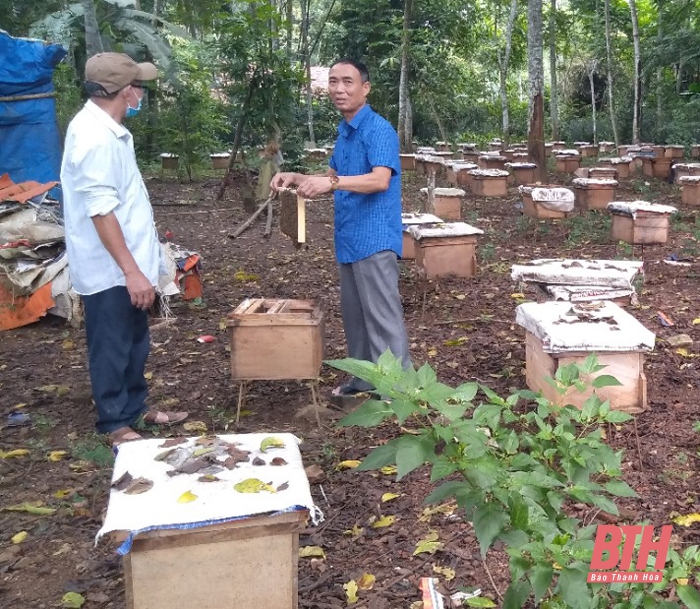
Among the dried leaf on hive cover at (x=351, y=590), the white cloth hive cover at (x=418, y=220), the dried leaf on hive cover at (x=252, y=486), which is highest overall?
the white cloth hive cover at (x=418, y=220)

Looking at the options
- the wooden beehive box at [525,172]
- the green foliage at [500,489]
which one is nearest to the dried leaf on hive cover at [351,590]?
the green foliage at [500,489]

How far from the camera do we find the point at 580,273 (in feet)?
16.0

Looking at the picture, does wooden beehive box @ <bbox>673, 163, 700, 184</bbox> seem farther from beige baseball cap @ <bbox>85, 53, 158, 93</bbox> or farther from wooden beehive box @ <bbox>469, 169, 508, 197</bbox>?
beige baseball cap @ <bbox>85, 53, 158, 93</bbox>

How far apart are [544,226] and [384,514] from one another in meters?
7.42

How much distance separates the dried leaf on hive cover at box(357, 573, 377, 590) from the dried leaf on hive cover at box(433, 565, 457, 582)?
234 mm

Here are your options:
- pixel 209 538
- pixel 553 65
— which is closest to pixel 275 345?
pixel 209 538

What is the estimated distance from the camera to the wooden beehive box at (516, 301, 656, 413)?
3789mm

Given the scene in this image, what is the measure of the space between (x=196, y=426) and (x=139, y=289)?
1023 mm

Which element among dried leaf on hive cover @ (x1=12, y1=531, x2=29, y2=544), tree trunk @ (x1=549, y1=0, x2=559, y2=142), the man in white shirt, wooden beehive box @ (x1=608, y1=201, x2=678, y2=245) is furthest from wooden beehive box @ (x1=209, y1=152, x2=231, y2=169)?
dried leaf on hive cover @ (x1=12, y1=531, x2=29, y2=544)

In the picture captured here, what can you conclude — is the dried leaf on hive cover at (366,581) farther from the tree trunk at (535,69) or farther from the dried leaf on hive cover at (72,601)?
the tree trunk at (535,69)

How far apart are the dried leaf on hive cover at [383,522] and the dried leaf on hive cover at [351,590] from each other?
397 mm

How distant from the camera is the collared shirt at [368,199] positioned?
156 inches

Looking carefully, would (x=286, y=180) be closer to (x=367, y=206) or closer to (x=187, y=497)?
(x=367, y=206)

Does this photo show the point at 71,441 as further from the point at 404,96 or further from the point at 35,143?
the point at 404,96
